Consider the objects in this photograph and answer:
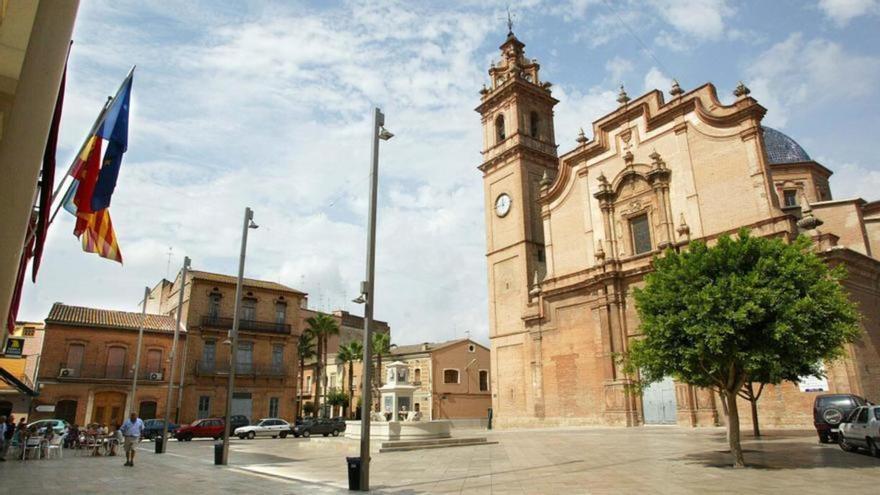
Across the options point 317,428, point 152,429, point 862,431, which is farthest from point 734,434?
point 152,429

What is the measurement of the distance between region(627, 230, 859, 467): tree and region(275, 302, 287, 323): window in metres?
36.2

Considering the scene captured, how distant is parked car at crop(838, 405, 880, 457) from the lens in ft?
45.9

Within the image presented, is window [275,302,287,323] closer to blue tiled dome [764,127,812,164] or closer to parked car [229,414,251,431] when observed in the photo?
parked car [229,414,251,431]

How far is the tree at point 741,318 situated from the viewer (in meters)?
12.5

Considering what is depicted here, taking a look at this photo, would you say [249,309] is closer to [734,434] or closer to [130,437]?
[130,437]

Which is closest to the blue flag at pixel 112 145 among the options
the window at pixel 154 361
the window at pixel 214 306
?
the window at pixel 154 361

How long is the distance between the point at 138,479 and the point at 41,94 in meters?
11.4

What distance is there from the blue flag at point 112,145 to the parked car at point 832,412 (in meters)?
20.9

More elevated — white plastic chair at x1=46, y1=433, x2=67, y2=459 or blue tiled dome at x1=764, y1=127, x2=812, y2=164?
blue tiled dome at x1=764, y1=127, x2=812, y2=164

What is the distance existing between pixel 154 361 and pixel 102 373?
327cm

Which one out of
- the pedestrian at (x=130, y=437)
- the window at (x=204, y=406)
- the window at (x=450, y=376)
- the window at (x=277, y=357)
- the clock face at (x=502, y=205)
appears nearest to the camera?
the pedestrian at (x=130, y=437)

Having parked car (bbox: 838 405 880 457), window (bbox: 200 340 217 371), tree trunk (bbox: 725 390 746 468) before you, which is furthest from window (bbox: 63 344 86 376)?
parked car (bbox: 838 405 880 457)

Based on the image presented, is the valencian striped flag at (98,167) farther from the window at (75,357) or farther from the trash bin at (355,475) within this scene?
the window at (75,357)

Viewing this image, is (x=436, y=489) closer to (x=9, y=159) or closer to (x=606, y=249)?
(x=9, y=159)
